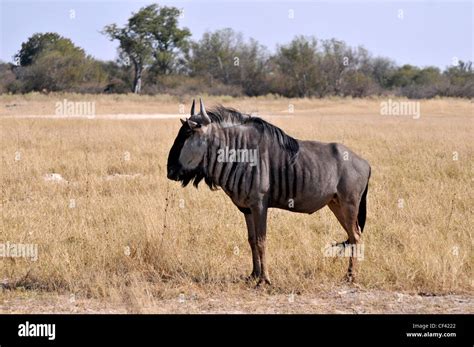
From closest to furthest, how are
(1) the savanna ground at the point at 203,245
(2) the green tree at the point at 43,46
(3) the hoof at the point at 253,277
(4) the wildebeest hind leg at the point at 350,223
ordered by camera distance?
(1) the savanna ground at the point at 203,245, (3) the hoof at the point at 253,277, (4) the wildebeest hind leg at the point at 350,223, (2) the green tree at the point at 43,46

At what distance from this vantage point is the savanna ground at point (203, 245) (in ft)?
18.6

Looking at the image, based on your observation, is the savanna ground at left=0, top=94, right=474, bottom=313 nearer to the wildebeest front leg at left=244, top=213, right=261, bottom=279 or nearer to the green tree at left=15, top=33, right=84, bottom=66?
the wildebeest front leg at left=244, top=213, right=261, bottom=279

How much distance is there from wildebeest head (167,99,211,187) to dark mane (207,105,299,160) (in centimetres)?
19

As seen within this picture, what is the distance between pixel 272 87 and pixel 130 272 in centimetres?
4706

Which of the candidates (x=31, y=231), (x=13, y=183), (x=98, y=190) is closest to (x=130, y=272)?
(x=31, y=231)

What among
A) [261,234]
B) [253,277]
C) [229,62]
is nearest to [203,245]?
[253,277]

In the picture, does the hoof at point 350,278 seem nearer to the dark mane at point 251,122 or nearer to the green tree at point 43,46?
the dark mane at point 251,122

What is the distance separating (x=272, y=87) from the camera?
5256cm

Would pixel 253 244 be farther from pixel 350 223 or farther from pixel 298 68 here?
pixel 298 68

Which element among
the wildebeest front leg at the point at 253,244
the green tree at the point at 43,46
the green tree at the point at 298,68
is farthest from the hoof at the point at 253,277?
the green tree at the point at 298,68

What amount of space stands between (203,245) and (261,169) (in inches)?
58.2

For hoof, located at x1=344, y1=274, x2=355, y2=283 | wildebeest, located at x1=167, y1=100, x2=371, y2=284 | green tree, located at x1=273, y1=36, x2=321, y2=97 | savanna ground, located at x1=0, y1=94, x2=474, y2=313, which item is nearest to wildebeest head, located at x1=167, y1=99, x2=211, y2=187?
wildebeest, located at x1=167, y1=100, x2=371, y2=284
